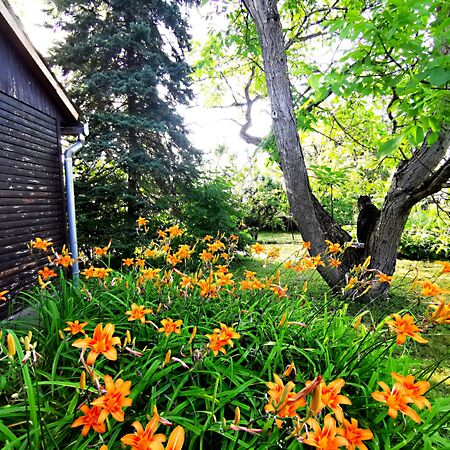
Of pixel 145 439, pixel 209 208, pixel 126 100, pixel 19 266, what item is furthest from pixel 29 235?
pixel 145 439

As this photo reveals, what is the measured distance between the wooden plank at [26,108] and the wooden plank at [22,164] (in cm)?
69

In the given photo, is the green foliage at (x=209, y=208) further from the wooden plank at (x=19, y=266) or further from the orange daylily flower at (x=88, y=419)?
the orange daylily flower at (x=88, y=419)

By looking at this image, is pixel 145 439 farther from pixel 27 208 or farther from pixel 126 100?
pixel 126 100

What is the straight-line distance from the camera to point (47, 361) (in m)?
1.43

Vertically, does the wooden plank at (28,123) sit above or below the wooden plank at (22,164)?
above

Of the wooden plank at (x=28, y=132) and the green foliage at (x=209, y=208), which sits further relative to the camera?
the green foliage at (x=209, y=208)

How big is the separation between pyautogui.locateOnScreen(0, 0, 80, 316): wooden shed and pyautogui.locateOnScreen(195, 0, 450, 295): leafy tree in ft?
9.14

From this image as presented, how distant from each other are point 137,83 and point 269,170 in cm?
352

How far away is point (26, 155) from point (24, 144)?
16 cm

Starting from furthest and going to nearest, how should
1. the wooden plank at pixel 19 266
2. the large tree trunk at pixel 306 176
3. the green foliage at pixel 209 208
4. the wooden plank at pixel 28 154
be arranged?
1. the green foliage at pixel 209 208
2. the wooden plank at pixel 28 154
3. the wooden plank at pixel 19 266
4. the large tree trunk at pixel 306 176

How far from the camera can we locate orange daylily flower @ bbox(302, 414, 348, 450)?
2.09 feet

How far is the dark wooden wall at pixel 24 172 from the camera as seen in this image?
3.73 metres

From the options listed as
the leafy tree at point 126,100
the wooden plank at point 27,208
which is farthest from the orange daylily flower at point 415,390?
the leafy tree at point 126,100

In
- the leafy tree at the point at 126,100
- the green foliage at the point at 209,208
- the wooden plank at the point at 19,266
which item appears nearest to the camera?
the wooden plank at the point at 19,266
